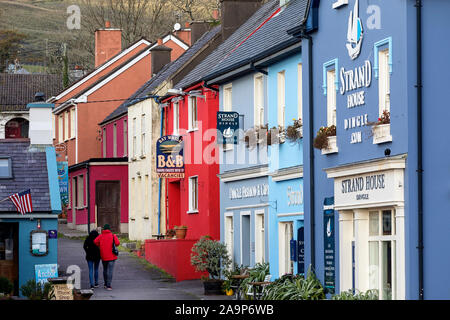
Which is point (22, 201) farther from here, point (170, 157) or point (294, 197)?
point (170, 157)

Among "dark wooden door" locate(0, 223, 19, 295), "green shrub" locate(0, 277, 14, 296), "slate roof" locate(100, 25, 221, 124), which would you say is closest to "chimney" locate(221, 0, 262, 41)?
"slate roof" locate(100, 25, 221, 124)

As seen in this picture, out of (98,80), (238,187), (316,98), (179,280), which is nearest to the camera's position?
(316,98)

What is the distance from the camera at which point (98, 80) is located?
5391cm

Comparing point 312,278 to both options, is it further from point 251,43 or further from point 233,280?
point 251,43

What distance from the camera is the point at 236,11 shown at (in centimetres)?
3762

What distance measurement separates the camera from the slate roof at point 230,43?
3422cm

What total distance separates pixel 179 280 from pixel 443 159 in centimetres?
1631

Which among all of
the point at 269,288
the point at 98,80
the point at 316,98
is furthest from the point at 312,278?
the point at 98,80

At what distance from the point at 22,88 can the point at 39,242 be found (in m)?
53.9

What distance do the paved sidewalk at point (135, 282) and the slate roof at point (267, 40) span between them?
6.32 meters

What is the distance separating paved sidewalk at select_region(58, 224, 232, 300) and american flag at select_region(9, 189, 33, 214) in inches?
113

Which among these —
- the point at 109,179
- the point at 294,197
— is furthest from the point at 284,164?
the point at 109,179

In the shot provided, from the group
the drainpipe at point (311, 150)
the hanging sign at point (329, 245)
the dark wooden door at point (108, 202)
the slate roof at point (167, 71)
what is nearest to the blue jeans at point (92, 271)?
the drainpipe at point (311, 150)

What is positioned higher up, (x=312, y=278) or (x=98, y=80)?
(x=98, y=80)
